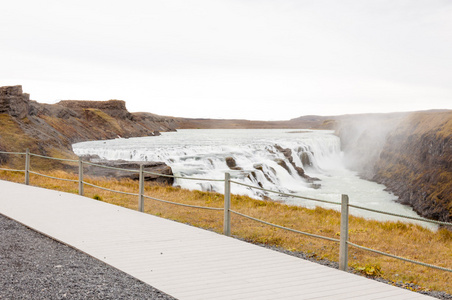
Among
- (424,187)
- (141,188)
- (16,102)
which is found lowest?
(424,187)

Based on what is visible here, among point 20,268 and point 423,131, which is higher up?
point 423,131

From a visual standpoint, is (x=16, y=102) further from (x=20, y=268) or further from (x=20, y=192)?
(x=20, y=268)

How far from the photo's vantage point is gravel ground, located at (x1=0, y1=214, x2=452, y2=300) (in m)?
6.17

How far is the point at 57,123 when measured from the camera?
82.2 m

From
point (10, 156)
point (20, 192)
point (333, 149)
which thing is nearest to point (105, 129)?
point (333, 149)

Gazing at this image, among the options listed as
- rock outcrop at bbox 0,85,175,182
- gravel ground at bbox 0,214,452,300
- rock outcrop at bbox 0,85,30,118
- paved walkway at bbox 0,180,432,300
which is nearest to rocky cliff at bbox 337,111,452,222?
paved walkway at bbox 0,180,432,300

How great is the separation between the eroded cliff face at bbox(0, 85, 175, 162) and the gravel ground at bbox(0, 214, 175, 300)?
82.4 ft

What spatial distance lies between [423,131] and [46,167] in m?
34.0

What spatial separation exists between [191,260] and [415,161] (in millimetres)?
36773

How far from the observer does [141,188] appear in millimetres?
12859

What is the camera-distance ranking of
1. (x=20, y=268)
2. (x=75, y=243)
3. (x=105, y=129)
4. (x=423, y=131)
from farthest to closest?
(x=105, y=129) → (x=423, y=131) → (x=75, y=243) → (x=20, y=268)

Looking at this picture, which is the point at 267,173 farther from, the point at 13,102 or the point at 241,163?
the point at 13,102

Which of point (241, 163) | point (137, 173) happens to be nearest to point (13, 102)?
point (137, 173)

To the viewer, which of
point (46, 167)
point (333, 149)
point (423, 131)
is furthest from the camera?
point (333, 149)
